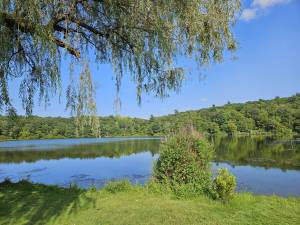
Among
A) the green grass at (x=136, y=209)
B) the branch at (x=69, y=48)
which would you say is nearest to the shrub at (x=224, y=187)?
the green grass at (x=136, y=209)

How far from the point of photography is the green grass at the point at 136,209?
6562 mm

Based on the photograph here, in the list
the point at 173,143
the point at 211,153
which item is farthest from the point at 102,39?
the point at 211,153

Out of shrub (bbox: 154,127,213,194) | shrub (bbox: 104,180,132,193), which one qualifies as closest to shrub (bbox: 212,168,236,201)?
shrub (bbox: 154,127,213,194)

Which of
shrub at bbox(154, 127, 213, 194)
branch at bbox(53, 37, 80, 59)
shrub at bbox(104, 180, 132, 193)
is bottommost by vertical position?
shrub at bbox(104, 180, 132, 193)

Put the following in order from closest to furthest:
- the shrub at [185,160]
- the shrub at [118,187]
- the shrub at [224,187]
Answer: the shrub at [224,187] < the shrub at [185,160] < the shrub at [118,187]

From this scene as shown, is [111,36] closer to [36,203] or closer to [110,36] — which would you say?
[110,36]

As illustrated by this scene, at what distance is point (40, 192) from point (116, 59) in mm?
6160

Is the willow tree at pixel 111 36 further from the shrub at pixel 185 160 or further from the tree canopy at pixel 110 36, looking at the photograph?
the shrub at pixel 185 160

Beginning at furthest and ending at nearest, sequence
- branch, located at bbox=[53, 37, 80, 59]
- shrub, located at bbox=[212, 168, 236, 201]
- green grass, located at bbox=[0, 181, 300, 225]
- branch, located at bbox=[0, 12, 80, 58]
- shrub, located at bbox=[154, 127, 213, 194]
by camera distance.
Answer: shrub, located at bbox=[154, 127, 213, 194]
shrub, located at bbox=[212, 168, 236, 201]
green grass, located at bbox=[0, 181, 300, 225]
branch, located at bbox=[53, 37, 80, 59]
branch, located at bbox=[0, 12, 80, 58]

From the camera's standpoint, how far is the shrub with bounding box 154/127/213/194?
31.0 feet

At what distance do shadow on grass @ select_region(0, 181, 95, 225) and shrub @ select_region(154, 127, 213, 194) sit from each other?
2.47 metres

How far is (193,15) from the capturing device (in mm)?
5035

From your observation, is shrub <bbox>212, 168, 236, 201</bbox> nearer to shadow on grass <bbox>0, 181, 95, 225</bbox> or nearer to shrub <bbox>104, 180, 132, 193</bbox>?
shrub <bbox>104, 180, 132, 193</bbox>

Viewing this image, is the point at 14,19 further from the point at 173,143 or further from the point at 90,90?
the point at 173,143
